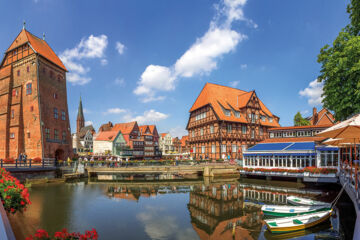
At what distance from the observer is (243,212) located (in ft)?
46.9

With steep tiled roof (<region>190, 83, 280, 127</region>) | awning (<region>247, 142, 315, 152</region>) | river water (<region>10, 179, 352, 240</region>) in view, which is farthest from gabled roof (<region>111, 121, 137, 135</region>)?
river water (<region>10, 179, 352, 240</region>)

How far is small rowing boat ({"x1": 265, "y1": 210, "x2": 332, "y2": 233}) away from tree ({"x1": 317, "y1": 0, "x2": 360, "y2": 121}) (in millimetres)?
7271

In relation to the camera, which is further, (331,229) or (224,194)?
(224,194)

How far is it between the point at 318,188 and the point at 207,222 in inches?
631

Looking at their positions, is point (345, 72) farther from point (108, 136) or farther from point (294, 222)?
point (108, 136)

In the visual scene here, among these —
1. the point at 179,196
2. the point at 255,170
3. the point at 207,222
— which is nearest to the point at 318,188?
the point at 255,170

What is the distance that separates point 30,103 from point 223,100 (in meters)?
33.6

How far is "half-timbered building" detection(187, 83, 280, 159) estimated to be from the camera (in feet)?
130

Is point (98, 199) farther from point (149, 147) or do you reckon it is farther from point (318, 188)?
point (149, 147)

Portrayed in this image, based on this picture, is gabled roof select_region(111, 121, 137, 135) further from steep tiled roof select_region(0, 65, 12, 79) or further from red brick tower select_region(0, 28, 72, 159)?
steep tiled roof select_region(0, 65, 12, 79)

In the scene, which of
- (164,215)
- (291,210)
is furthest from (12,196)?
(291,210)

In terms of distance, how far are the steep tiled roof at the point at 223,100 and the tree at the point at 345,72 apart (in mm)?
24574

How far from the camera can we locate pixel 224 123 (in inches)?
1559

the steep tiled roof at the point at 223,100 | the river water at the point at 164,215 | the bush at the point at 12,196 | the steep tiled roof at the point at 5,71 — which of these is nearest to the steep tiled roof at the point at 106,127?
the steep tiled roof at the point at 223,100
